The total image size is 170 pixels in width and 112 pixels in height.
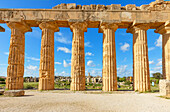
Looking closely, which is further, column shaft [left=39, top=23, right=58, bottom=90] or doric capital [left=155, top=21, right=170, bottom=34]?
doric capital [left=155, top=21, right=170, bottom=34]

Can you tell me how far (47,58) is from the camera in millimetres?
16406

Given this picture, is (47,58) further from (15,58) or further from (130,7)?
(130,7)

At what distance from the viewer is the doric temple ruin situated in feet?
53.5

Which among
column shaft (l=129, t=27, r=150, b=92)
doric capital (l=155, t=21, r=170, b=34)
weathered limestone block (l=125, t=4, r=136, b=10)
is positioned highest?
weathered limestone block (l=125, t=4, r=136, b=10)

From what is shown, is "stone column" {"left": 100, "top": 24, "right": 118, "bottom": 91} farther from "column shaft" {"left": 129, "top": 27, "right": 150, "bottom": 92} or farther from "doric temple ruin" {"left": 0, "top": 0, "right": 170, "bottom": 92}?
"column shaft" {"left": 129, "top": 27, "right": 150, "bottom": 92}

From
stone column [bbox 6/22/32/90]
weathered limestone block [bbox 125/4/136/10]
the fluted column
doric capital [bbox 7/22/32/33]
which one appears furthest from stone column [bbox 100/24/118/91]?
stone column [bbox 6/22/32/90]

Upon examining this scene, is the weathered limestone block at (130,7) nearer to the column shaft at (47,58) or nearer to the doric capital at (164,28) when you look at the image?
the doric capital at (164,28)

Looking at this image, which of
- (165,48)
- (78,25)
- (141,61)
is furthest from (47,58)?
(165,48)

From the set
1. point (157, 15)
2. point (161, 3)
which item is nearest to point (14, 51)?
point (157, 15)

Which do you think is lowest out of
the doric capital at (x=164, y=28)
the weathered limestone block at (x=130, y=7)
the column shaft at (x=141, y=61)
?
the column shaft at (x=141, y=61)

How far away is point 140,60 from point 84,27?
8.32 meters

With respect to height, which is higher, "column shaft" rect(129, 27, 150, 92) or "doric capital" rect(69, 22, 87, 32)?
"doric capital" rect(69, 22, 87, 32)

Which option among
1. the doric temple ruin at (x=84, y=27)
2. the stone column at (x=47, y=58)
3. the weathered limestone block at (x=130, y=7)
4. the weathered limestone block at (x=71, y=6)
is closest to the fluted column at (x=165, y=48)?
the doric temple ruin at (x=84, y=27)

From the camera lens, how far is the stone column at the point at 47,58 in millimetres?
16039
